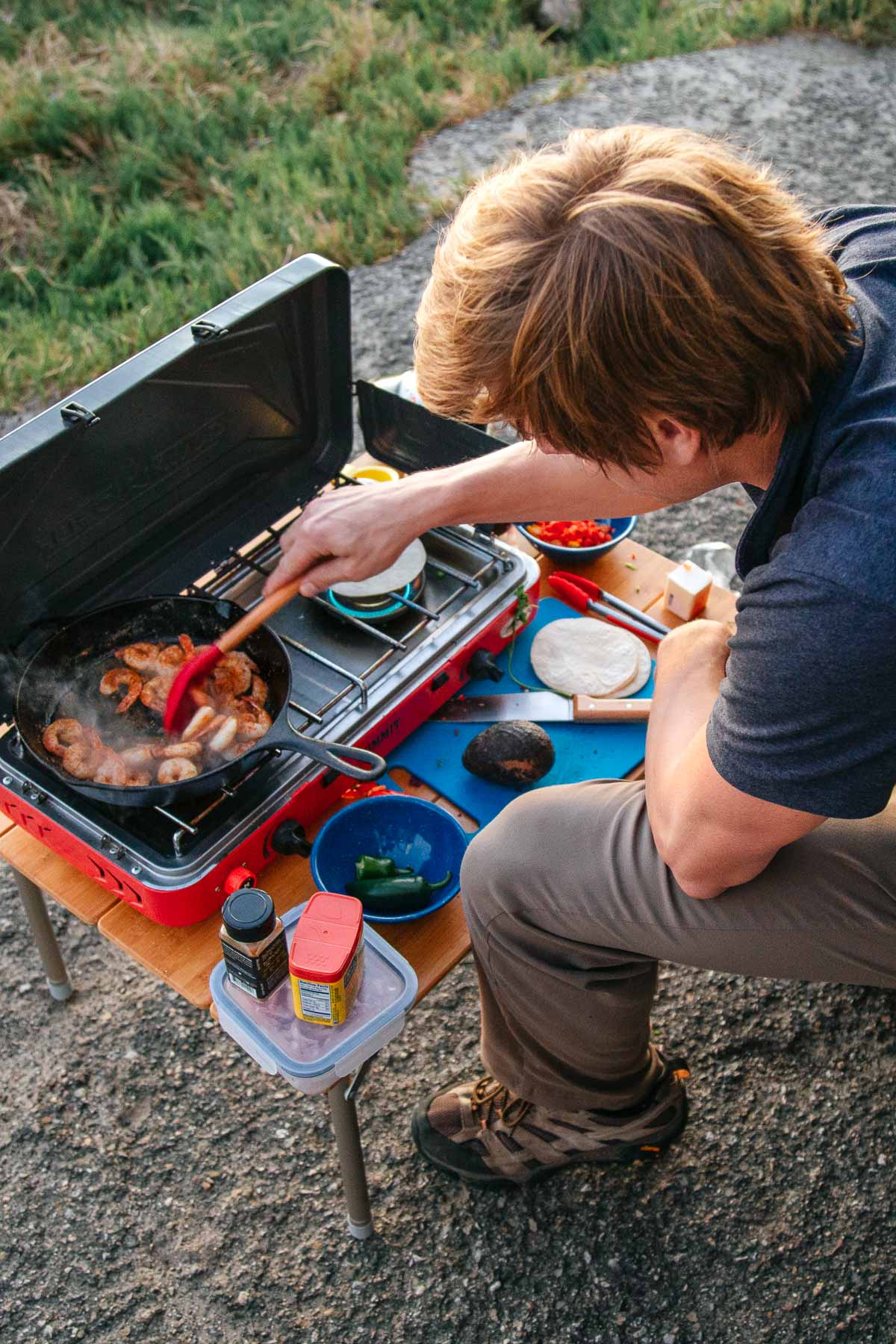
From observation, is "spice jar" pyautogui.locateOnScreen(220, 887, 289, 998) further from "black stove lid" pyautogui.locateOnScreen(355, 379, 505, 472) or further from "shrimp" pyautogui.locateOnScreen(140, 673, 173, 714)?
"black stove lid" pyautogui.locateOnScreen(355, 379, 505, 472)

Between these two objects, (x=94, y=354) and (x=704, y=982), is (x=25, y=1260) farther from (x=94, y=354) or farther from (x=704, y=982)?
(x=94, y=354)

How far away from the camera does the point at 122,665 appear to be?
2.05m

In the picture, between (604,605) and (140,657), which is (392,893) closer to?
(140,657)

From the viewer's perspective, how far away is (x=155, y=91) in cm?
595

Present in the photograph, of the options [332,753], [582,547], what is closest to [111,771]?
[332,753]

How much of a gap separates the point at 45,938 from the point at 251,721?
0.92m

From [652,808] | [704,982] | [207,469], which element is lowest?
[704,982]

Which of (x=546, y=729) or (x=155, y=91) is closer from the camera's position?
(x=546, y=729)

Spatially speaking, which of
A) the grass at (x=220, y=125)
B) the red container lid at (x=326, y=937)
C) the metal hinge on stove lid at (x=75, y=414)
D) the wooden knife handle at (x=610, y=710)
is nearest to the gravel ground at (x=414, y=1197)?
the wooden knife handle at (x=610, y=710)

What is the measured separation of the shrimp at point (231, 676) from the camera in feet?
6.68

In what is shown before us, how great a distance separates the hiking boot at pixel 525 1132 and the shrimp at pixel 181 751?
0.94 metres

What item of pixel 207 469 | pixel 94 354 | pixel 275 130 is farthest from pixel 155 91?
pixel 207 469

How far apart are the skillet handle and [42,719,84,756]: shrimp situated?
388 millimetres

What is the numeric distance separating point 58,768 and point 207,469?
0.72 metres
